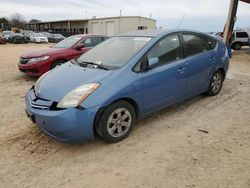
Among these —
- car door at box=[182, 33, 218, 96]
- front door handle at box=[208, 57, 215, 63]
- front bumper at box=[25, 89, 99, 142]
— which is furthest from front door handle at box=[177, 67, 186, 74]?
front bumper at box=[25, 89, 99, 142]

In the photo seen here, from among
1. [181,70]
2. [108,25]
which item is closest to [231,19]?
[181,70]

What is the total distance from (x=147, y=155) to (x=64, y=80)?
1.54m

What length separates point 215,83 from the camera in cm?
552

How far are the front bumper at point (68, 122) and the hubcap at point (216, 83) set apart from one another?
3.13m

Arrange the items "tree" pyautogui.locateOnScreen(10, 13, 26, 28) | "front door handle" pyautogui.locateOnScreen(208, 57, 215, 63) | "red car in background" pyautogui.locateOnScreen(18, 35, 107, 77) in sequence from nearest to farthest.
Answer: "front door handle" pyautogui.locateOnScreen(208, 57, 215, 63), "red car in background" pyautogui.locateOnScreen(18, 35, 107, 77), "tree" pyautogui.locateOnScreen(10, 13, 26, 28)

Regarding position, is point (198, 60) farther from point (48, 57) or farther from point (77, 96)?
point (48, 57)

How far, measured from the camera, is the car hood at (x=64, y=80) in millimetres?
3406

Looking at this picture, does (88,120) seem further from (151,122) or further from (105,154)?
(151,122)

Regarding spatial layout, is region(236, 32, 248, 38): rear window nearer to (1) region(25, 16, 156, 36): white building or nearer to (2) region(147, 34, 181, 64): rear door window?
(2) region(147, 34, 181, 64): rear door window

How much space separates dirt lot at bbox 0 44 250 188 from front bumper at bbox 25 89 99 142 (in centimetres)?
28

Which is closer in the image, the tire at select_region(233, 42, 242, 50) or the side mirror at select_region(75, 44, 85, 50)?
the side mirror at select_region(75, 44, 85, 50)

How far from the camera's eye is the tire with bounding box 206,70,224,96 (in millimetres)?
5410

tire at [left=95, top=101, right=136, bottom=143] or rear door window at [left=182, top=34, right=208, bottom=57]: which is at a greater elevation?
rear door window at [left=182, top=34, right=208, bottom=57]

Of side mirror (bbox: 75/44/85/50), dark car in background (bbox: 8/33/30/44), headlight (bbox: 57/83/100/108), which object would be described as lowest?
dark car in background (bbox: 8/33/30/44)
